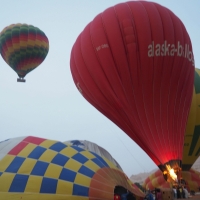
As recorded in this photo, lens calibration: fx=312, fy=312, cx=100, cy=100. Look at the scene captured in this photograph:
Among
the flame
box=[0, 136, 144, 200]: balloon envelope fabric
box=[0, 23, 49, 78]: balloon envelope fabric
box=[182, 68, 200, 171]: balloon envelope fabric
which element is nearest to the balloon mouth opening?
the flame

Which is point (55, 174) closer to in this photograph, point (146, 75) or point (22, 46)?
point (146, 75)

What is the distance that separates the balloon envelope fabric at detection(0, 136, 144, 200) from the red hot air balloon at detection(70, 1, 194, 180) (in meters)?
3.44

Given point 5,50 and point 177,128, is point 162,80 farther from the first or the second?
point 5,50

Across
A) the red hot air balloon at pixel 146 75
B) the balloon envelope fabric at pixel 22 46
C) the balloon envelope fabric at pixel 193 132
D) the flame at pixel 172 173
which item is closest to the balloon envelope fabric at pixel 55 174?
the flame at pixel 172 173

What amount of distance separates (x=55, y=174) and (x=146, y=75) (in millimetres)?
4831

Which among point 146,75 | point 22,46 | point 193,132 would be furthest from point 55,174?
point 22,46

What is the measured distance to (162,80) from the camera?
9242 mm

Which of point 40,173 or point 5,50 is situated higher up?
point 5,50

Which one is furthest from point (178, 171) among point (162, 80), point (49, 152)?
point (49, 152)

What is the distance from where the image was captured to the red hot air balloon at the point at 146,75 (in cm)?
916

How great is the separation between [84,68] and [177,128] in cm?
346

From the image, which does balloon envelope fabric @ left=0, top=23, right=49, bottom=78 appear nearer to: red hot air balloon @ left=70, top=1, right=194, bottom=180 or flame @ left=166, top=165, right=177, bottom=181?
red hot air balloon @ left=70, top=1, right=194, bottom=180

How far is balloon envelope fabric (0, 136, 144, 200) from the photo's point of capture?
17.1ft

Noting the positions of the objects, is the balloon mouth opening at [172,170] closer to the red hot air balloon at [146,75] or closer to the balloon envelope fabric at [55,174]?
the red hot air balloon at [146,75]
